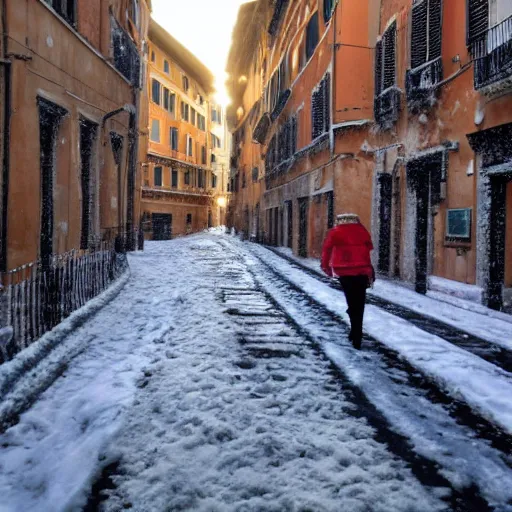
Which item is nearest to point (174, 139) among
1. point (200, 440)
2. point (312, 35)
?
point (312, 35)

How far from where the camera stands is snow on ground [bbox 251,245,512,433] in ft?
12.9

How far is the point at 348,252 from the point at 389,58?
28.2ft

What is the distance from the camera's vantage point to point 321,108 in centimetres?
1578

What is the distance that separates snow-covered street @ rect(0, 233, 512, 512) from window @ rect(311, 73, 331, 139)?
33.4 feet

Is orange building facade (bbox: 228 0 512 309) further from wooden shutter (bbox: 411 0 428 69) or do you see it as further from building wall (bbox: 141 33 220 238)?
building wall (bbox: 141 33 220 238)

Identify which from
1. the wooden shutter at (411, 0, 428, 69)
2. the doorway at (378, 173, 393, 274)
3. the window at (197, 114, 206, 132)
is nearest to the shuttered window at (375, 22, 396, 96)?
the wooden shutter at (411, 0, 428, 69)

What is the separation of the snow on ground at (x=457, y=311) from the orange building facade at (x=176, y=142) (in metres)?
28.0

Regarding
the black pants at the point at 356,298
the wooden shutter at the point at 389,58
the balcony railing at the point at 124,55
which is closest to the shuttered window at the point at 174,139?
the balcony railing at the point at 124,55

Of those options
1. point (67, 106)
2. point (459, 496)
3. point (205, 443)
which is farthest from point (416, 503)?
point (67, 106)

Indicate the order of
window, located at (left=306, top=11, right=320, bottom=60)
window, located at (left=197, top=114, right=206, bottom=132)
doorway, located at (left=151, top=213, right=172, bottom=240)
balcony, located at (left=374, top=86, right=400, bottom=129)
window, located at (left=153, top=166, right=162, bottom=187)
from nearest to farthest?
balcony, located at (left=374, top=86, right=400, bottom=129)
window, located at (left=306, top=11, right=320, bottom=60)
window, located at (left=153, top=166, right=162, bottom=187)
doorway, located at (left=151, top=213, right=172, bottom=240)
window, located at (left=197, top=114, right=206, bottom=132)

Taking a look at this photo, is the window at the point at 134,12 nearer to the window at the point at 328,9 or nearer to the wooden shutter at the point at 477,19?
the window at the point at 328,9

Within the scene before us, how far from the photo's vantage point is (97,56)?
11.7 meters

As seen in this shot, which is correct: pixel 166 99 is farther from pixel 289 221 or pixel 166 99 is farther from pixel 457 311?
pixel 457 311

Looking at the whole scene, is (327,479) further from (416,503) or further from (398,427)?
(398,427)
